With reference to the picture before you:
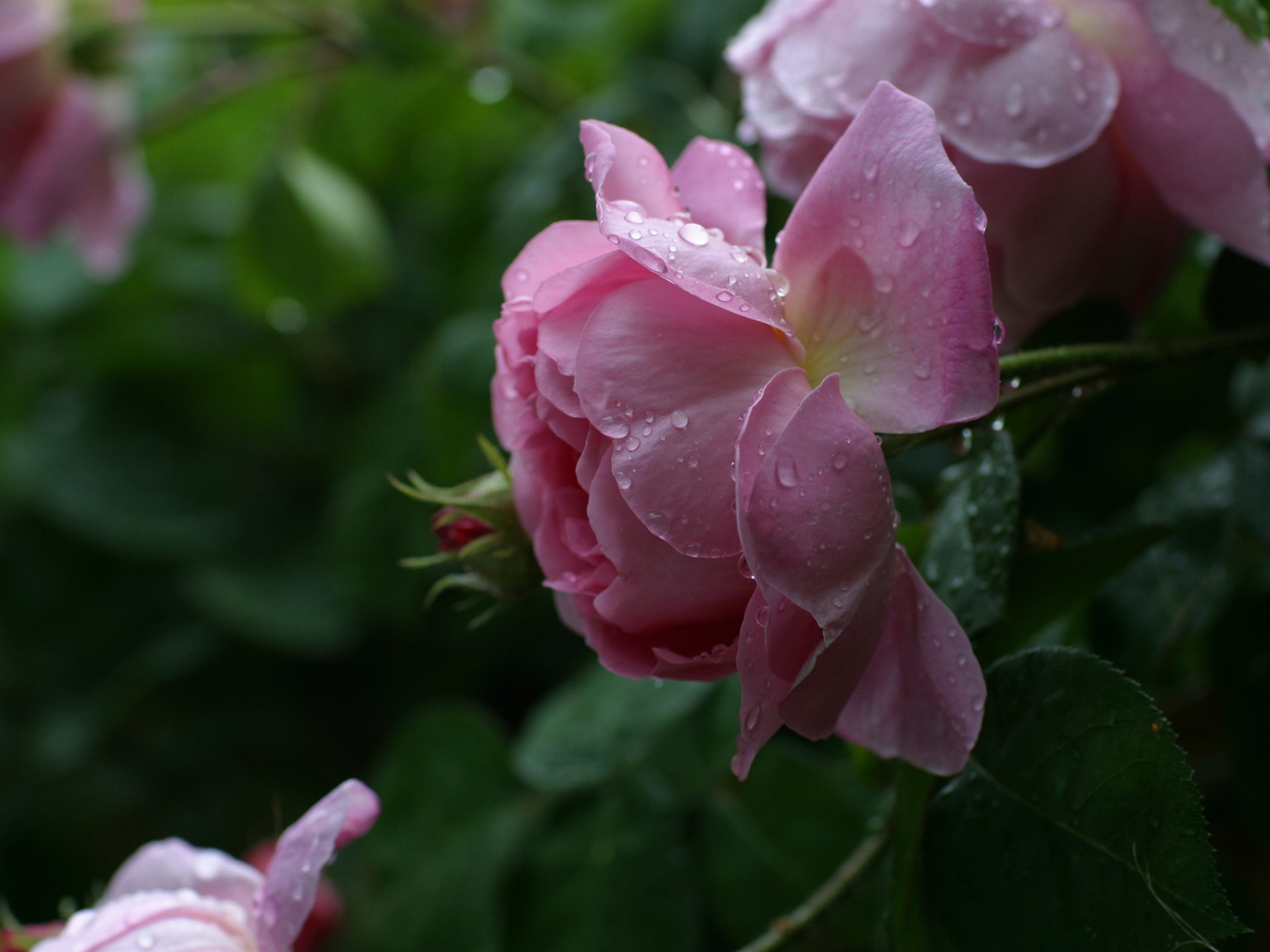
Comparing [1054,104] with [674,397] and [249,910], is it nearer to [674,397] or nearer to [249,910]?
[674,397]

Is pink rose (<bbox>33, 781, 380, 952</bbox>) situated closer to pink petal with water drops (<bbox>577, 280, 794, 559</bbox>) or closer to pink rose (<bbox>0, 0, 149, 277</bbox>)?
pink petal with water drops (<bbox>577, 280, 794, 559</bbox>)

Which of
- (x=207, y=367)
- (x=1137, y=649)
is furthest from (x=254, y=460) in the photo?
(x=1137, y=649)

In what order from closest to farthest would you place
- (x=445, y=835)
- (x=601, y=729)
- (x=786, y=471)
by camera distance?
1. (x=786, y=471)
2. (x=601, y=729)
3. (x=445, y=835)

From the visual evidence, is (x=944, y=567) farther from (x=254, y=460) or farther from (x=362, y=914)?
(x=254, y=460)

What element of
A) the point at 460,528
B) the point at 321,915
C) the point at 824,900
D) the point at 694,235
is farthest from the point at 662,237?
the point at 321,915

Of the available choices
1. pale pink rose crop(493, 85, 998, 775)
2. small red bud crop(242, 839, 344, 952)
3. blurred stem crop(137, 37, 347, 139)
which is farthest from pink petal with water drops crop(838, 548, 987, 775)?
blurred stem crop(137, 37, 347, 139)

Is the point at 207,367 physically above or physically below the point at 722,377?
below
